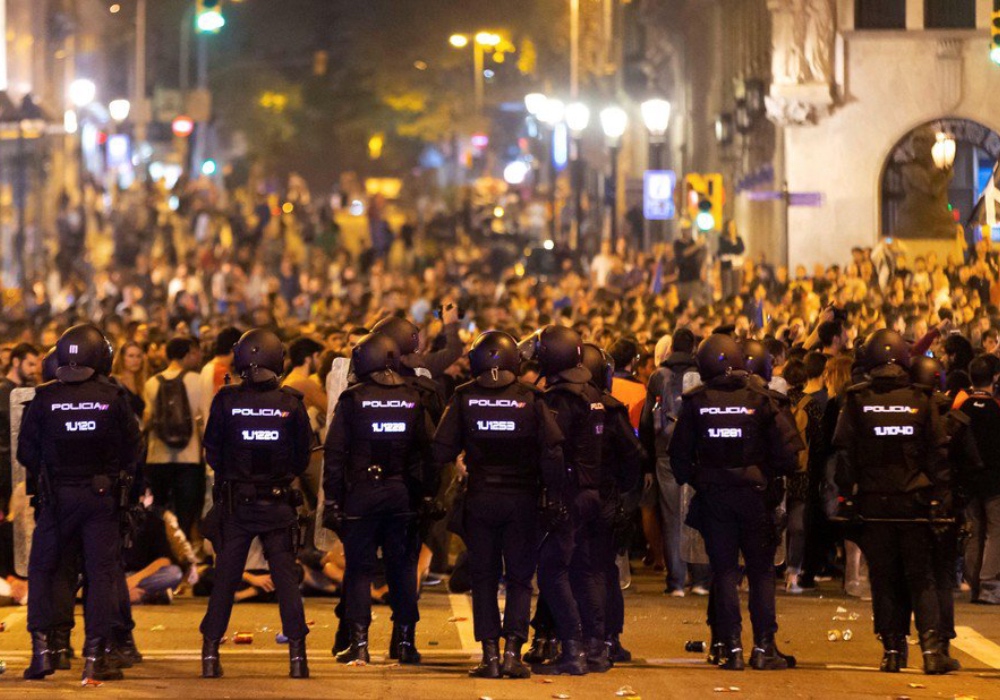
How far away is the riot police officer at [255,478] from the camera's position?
10.6 meters

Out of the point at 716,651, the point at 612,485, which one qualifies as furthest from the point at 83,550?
the point at 716,651

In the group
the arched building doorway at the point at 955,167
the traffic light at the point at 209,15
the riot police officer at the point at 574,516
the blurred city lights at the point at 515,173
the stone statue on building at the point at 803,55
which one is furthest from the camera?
the blurred city lights at the point at 515,173

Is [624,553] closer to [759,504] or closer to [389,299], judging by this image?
[759,504]

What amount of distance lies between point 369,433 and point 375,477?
25cm

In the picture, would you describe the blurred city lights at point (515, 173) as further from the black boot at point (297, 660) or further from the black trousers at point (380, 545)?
the black boot at point (297, 660)

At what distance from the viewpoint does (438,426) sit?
426 inches

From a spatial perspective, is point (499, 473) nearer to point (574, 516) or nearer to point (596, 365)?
point (574, 516)

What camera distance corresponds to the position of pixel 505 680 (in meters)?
10.6

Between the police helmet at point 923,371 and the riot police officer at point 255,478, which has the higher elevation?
the police helmet at point 923,371

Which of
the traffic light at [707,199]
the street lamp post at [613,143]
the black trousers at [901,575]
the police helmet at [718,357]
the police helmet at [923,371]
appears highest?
the street lamp post at [613,143]

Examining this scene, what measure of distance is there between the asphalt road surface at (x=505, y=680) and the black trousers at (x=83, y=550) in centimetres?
36

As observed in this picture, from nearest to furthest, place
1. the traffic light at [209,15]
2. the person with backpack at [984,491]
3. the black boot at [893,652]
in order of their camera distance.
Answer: the black boot at [893,652], the person with backpack at [984,491], the traffic light at [209,15]

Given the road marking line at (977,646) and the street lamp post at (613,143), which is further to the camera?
the street lamp post at (613,143)

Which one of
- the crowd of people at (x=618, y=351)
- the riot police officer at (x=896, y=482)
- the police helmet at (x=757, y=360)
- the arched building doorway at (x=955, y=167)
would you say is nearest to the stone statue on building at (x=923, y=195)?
the arched building doorway at (x=955, y=167)
